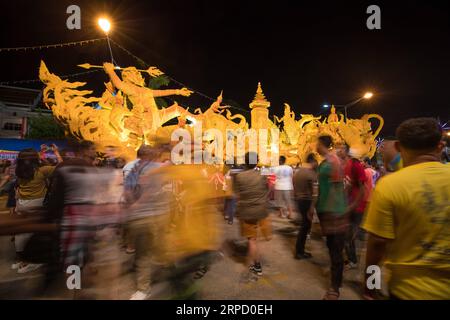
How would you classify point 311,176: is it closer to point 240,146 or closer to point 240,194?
point 240,194

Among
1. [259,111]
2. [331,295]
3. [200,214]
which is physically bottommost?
[331,295]

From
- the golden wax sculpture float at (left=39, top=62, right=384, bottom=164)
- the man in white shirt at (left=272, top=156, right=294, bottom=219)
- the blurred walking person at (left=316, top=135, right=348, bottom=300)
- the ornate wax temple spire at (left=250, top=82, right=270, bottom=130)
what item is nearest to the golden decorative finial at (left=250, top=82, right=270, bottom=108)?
the ornate wax temple spire at (left=250, top=82, right=270, bottom=130)

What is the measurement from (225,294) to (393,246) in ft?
8.23

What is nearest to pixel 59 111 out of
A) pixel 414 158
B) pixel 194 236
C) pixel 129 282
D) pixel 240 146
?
pixel 240 146

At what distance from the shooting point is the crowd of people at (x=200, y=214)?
1417mm

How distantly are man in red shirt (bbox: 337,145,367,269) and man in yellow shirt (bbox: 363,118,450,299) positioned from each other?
2.68 meters

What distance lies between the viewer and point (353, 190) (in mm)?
4145

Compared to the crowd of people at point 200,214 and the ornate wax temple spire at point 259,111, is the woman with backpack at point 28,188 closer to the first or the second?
the crowd of people at point 200,214

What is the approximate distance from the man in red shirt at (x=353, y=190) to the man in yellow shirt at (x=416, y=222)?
268cm

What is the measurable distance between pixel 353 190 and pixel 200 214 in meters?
2.60

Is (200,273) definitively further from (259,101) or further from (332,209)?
(259,101)

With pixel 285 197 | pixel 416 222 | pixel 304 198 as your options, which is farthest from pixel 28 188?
pixel 285 197

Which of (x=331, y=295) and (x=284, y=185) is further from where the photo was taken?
(x=284, y=185)

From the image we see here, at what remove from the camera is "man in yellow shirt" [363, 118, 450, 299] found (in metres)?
1.38
